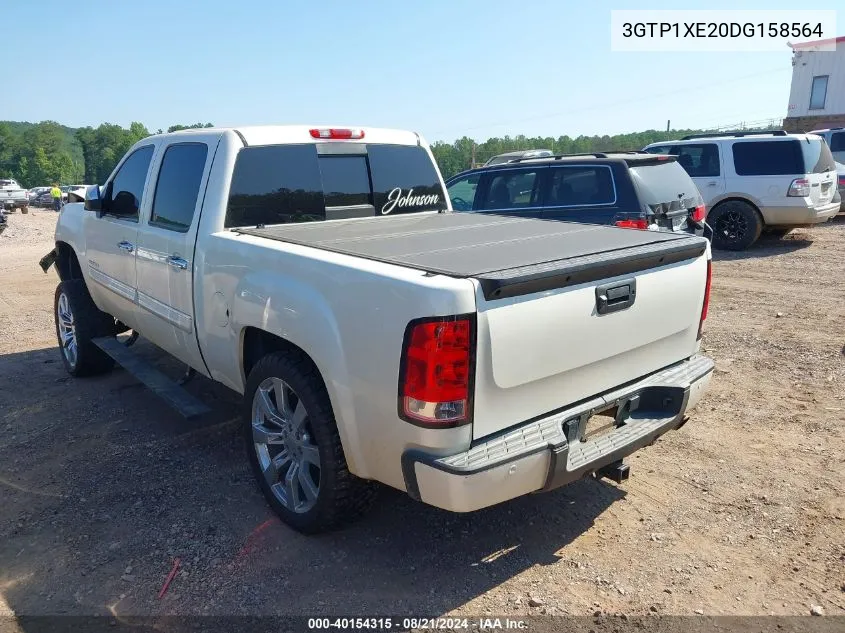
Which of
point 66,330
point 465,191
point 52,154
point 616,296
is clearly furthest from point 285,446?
point 52,154

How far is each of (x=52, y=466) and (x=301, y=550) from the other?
78.4 inches

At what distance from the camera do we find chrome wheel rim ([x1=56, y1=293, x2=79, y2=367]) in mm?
5664

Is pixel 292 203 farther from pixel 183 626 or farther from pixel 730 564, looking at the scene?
pixel 730 564

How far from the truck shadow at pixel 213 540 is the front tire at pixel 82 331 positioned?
1.17 metres

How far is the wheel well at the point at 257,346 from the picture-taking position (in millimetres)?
3367

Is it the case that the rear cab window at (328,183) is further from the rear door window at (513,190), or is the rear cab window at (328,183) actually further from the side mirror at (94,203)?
the rear door window at (513,190)

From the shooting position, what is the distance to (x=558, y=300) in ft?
8.58

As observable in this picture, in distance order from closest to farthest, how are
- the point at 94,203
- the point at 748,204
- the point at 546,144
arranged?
the point at 94,203 < the point at 748,204 < the point at 546,144

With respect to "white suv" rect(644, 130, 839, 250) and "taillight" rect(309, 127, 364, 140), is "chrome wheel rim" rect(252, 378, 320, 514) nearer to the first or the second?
"taillight" rect(309, 127, 364, 140)

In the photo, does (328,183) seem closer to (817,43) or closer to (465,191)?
(465,191)

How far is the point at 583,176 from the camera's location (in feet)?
25.0

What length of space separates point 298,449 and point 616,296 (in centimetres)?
170

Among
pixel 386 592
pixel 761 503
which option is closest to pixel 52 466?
pixel 386 592

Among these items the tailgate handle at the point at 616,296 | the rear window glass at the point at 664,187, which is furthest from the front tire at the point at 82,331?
the rear window glass at the point at 664,187
